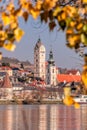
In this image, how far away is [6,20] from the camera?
2.46 m

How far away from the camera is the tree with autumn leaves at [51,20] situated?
2.41m

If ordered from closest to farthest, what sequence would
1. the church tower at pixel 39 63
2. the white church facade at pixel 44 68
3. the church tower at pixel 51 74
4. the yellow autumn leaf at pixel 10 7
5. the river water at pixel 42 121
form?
the yellow autumn leaf at pixel 10 7
the river water at pixel 42 121
the church tower at pixel 51 74
the white church facade at pixel 44 68
the church tower at pixel 39 63

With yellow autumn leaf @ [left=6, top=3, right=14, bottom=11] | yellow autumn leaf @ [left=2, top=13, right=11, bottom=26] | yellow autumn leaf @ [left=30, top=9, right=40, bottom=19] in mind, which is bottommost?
yellow autumn leaf @ [left=2, top=13, right=11, bottom=26]

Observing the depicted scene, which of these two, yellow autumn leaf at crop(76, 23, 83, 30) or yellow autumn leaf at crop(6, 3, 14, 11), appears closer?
yellow autumn leaf at crop(76, 23, 83, 30)

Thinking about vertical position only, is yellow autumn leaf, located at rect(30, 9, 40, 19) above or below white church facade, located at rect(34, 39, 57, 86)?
below

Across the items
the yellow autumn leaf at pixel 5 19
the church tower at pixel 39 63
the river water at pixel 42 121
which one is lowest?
the yellow autumn leaf at pixel 5 19

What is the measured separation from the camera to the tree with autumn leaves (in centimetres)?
241

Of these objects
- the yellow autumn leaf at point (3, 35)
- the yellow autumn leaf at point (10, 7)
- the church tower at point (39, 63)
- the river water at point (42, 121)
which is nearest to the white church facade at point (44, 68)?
the church tower at point (39, 63)

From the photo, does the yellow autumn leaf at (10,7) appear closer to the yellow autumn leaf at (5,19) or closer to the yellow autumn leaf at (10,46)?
the yellow autumn leaf at (5,19)

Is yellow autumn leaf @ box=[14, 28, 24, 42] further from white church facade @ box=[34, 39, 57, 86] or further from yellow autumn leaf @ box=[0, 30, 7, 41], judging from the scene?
white church facade @ box=[34, 39, 57, 86]

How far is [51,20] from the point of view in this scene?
2.56 metres

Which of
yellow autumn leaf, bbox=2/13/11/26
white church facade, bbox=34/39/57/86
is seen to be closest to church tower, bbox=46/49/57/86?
white church facade, bbox=34/39/57/86

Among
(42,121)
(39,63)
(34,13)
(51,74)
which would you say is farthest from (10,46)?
(39,63)

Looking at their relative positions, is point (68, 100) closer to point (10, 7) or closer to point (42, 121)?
point (10, 7)
